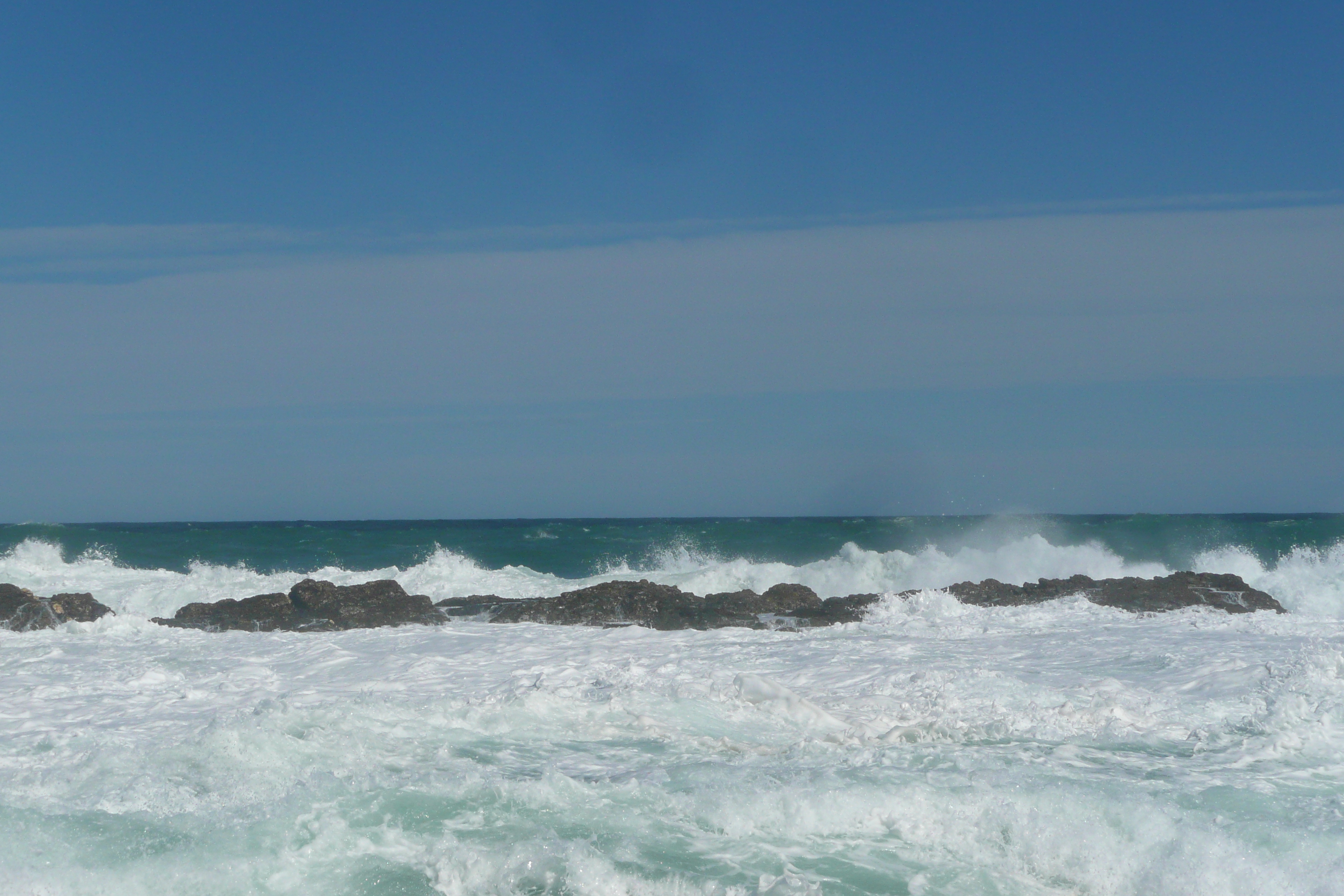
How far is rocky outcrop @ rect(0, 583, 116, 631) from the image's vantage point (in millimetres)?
12852

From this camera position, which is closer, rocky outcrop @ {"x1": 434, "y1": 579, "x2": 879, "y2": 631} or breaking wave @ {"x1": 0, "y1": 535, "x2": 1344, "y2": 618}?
rocky outcrop @ {"x1": 434, "y1": 579, "x2": 879, "y2": 631}

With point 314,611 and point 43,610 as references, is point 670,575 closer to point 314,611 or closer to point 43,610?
point 314,611

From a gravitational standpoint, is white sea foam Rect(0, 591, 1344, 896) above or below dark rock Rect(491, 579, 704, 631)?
below

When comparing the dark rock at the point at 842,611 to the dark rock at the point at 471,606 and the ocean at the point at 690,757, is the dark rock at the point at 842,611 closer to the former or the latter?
the ocean at the point at 690,757

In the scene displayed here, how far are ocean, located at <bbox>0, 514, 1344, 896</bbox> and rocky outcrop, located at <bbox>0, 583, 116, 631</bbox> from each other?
0.91 ft

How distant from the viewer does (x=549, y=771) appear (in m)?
6.36

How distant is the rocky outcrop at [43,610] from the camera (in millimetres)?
12852

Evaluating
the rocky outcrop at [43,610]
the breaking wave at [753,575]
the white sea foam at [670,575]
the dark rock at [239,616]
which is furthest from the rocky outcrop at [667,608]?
the breaking wave at [753,575]

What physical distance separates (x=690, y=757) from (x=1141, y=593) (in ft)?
30.6


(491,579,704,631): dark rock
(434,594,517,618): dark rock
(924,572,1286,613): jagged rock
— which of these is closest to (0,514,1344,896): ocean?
(924,572,1286,613): jagged rock

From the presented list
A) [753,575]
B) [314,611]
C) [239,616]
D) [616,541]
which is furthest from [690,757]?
[616,541]

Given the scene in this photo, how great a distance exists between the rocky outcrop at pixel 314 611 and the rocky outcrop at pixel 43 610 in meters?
0.76

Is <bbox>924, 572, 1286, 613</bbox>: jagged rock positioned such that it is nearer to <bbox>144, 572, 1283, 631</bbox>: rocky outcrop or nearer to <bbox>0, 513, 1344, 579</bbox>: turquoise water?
<bbox>144, 572, 1283, 631</bbox>: rocky outcrop

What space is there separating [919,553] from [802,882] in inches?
754
